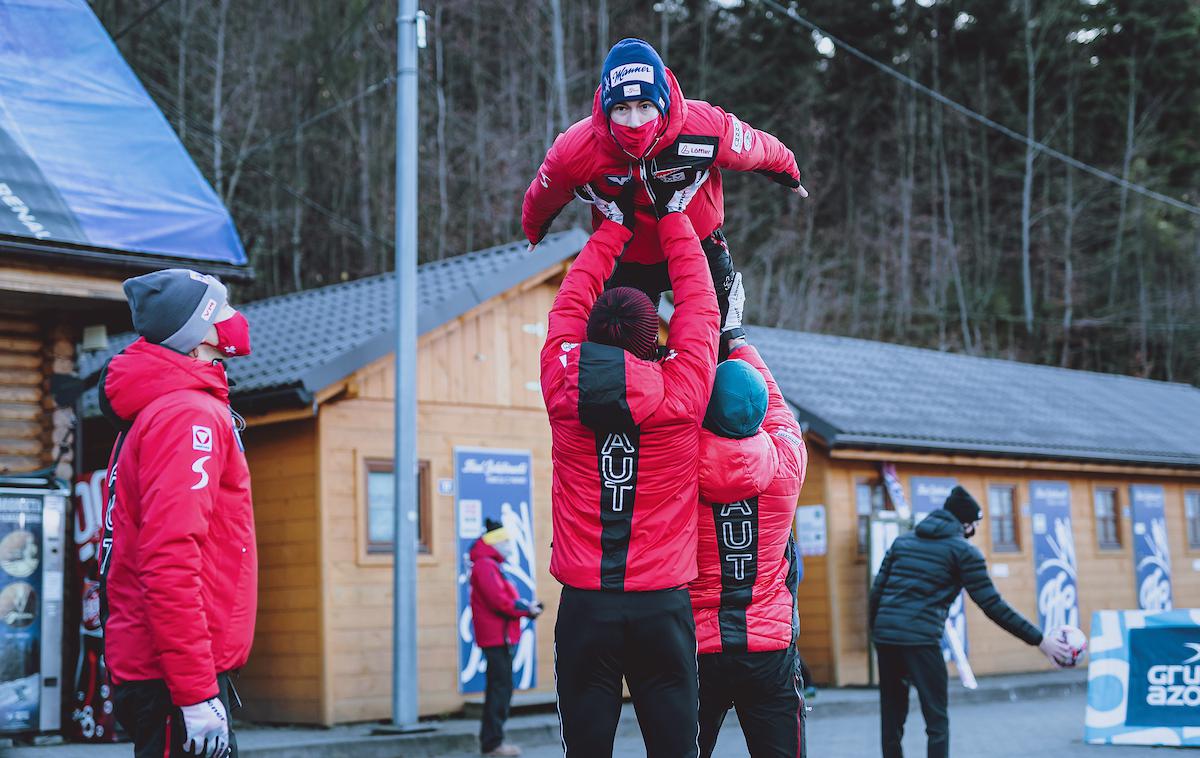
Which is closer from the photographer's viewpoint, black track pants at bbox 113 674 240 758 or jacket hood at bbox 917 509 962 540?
black track pants at bbox 113 674 240 758

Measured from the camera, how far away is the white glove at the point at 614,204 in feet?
15.4

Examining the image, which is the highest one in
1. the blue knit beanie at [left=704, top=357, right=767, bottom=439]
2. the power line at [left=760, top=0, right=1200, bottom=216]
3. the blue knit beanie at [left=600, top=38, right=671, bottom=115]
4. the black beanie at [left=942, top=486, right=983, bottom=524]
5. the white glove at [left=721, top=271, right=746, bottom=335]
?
the power line at [left=760, top=0, right=1200, bottom=216]

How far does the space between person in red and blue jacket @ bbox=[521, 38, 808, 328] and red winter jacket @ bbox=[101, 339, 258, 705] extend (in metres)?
1.35

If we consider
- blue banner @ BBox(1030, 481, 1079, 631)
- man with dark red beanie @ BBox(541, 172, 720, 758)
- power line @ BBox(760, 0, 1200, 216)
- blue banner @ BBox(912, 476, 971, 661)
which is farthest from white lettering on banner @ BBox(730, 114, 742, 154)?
blue banner @ BBox(1030, 481, 1079, 631)

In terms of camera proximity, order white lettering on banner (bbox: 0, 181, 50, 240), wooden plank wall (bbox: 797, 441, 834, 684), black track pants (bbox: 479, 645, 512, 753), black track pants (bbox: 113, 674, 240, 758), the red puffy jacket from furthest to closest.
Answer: wooden plank wall (bbox: 797, 441, 834, 684) < black track pants (bbox: 479, 645, 512, 753) < white lettering on banner (bbox: 0, 181, 50, 240) < the red puffy jacket < black track pants (bbox: 113, 674, 240, 758)

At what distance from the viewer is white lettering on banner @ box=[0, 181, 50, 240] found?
1022 cm

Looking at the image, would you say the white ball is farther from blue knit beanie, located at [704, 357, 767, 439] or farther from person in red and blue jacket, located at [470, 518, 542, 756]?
person in red and blue jacket, located at [470, 518, 542, 756]

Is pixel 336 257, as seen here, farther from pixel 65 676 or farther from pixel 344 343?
pixel 65 676

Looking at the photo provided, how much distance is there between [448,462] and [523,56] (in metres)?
20.8

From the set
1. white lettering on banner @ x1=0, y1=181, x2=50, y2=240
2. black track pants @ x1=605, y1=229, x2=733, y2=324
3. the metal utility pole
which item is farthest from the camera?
the metal utility pole

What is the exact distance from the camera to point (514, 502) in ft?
48.8

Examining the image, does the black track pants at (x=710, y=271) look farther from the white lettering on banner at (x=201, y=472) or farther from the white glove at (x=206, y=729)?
the white glove at (x=206, y=729)

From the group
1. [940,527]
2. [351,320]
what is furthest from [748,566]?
[351,320]

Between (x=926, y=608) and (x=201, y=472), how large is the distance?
5.71m
